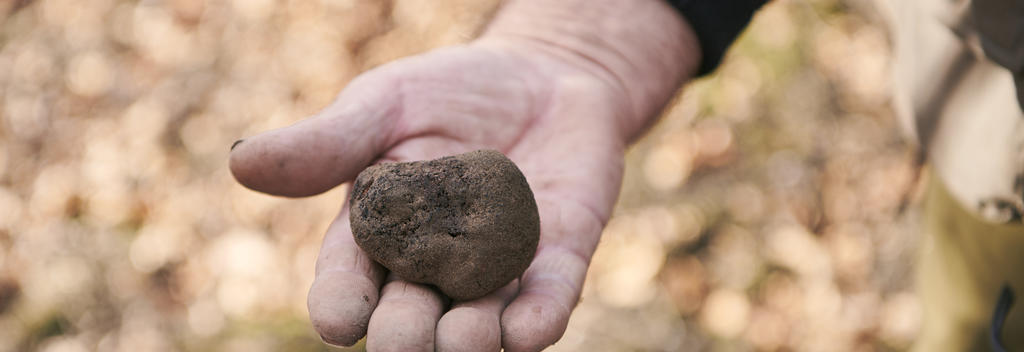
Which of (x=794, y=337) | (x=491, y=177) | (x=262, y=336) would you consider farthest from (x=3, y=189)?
(x=794, y=337)

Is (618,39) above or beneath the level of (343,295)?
beneath

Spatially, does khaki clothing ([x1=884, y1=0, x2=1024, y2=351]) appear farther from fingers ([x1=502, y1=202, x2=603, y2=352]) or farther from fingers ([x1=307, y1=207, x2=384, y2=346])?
fingers ([x1=307, y1=207, x2=384, y2=346])

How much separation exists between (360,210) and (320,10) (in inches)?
98.2

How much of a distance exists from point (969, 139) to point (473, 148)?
1.22 meters

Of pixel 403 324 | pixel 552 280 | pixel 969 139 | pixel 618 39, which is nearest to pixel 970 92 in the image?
pixel 969 139

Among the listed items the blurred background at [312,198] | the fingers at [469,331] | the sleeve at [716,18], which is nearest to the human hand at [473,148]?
the fingers at [469,331]

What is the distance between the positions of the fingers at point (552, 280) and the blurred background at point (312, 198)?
1.55 meters

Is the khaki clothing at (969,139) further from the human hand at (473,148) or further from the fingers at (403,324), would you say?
the fingers at (403,324)

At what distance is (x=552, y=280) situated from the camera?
1508 mm

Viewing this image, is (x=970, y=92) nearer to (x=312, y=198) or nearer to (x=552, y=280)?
(x=552, y=280)

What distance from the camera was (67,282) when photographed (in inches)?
125

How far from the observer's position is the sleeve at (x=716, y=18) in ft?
6.79

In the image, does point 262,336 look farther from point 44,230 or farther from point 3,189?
point 3,189

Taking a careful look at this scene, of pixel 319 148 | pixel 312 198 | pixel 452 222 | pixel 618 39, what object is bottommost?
pixel 312 198
